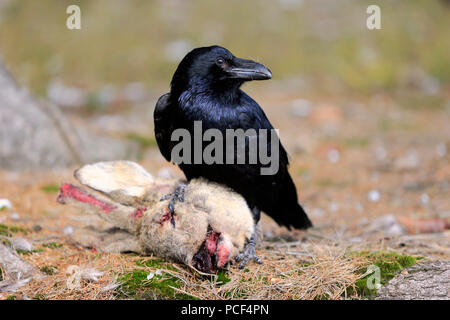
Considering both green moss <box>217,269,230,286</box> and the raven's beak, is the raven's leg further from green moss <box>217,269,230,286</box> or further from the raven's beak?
the raven's beak

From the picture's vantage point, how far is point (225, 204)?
299 centimetres

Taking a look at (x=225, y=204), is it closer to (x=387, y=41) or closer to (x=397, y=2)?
(x=387, y=41)

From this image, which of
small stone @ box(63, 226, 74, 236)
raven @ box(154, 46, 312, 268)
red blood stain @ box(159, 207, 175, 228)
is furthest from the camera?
small stone @ box(63, 226, 74, 236)

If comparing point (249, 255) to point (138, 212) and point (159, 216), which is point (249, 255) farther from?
point (138, 212)

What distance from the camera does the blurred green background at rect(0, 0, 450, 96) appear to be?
29.9 ft

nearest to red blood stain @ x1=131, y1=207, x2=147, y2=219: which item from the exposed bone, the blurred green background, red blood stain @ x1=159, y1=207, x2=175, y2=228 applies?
the exposed bone

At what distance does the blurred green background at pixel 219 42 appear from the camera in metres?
9.12

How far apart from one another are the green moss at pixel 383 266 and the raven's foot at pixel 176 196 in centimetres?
113

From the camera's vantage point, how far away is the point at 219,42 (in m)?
9.21

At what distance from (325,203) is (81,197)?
272 centimetres

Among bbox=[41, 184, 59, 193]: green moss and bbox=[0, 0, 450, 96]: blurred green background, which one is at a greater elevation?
bbox=[0, 0, 450, 96]: blurred green background

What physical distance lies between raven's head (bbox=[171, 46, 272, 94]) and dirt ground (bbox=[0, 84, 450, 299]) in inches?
46.0

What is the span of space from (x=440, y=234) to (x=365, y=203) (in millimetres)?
1254

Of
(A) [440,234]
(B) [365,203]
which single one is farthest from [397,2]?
(A) [440,234]
